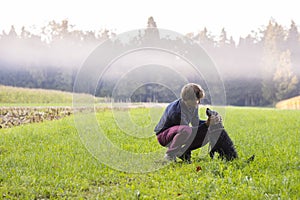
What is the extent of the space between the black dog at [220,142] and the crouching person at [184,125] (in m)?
0.08

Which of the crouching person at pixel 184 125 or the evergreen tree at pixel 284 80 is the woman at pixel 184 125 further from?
the evergreen tree at pixel 284 80

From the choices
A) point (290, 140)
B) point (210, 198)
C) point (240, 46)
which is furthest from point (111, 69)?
point (240, 46)

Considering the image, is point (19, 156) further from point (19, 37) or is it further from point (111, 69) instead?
point (19, 37)

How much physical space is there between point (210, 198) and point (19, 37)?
52.5 metres

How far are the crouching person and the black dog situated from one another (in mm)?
80

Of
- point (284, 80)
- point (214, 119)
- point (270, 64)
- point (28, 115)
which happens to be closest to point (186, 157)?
point (214, 119)

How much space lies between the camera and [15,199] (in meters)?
4.57

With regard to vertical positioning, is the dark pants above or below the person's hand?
below

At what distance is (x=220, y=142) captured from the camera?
601 centimetres

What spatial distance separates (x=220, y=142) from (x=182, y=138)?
24.3 inches

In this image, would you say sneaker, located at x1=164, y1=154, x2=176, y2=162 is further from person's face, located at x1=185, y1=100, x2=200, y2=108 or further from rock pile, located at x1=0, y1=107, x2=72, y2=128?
rock pile, located at x1=0, y1=107, x2=72, y2=128

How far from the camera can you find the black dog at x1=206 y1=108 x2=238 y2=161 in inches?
232

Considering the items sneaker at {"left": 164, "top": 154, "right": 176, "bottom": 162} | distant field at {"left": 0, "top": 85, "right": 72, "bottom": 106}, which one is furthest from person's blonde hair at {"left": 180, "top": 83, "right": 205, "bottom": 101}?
distant field at {"left": 0, "top": 85, "right": 72, "bottom": 106}

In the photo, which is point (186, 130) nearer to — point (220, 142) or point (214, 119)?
point (214, 119)
